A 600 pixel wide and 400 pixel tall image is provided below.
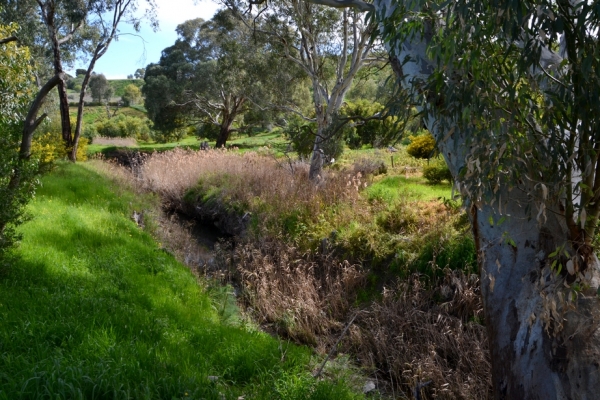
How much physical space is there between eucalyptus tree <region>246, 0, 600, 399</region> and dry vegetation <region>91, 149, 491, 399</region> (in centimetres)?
163

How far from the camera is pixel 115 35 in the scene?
1838cm

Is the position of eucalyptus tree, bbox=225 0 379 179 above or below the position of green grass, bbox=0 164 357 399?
above

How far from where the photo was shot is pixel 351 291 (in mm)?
7410

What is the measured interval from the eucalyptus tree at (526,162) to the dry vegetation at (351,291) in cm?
163

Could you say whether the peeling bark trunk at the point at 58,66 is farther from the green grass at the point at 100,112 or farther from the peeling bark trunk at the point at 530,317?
the green grass at the point at 100,112

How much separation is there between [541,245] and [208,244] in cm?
835

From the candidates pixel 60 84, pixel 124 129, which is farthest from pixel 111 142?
pixel 60 84

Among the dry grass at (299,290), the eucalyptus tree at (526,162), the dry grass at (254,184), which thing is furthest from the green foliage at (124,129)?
the eucalyptus tree at (526,162)

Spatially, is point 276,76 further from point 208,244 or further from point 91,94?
point 91,94

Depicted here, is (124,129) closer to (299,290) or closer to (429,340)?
(299,290)

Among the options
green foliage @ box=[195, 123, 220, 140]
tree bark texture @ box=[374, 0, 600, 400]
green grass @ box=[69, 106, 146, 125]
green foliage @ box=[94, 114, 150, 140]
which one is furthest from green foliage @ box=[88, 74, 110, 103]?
tree bark texture @ box=[374, 0, 600, 400]

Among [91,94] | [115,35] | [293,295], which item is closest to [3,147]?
[293,295]

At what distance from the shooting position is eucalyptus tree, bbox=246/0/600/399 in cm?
280

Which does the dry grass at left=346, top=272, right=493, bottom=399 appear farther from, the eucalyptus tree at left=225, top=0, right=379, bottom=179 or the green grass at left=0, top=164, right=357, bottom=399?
the eucalyptus tree at left=225, top=0, right=379, bottom=179
